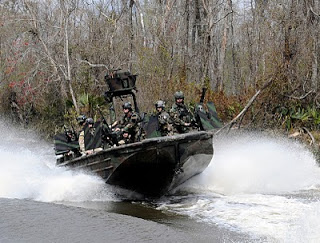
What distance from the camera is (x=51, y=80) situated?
80.7 feet

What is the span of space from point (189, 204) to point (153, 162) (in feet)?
3.88

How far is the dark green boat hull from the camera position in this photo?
11648mm

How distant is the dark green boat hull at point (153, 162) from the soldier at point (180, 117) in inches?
32.1

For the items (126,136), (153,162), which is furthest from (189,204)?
(126,136)

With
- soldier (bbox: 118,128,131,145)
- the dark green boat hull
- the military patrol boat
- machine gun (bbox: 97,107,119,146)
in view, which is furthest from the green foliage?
machine gun (bbox: 97,107,119,146)

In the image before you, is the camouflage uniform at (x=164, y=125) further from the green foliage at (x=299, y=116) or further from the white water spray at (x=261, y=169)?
the green foliage at (x=299, y=116)

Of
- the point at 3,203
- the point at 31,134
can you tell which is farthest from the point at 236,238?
the point at 31,134

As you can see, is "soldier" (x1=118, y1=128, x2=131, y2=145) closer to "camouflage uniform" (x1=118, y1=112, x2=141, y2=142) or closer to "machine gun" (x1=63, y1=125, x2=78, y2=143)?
"camouflage uniform" (x1=118, y1=112, x2=141, y2=142)

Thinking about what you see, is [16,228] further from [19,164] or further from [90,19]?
[90,19]

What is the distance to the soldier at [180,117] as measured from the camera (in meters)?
13.0

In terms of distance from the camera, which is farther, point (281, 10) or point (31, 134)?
point (31, 134)

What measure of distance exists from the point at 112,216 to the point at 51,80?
15.1 metres

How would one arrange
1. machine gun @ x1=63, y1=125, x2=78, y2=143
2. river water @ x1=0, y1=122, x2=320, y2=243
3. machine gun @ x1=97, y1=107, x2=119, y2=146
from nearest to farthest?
1. river water @ x1=0, y1=122, x2=320, y2=243
2. machine gun @ x1=97, y1=107, x2=119, y2=146
3. machine gun @ x1=63, y1=125, x2=78, y2=143

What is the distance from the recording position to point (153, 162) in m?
11.8
